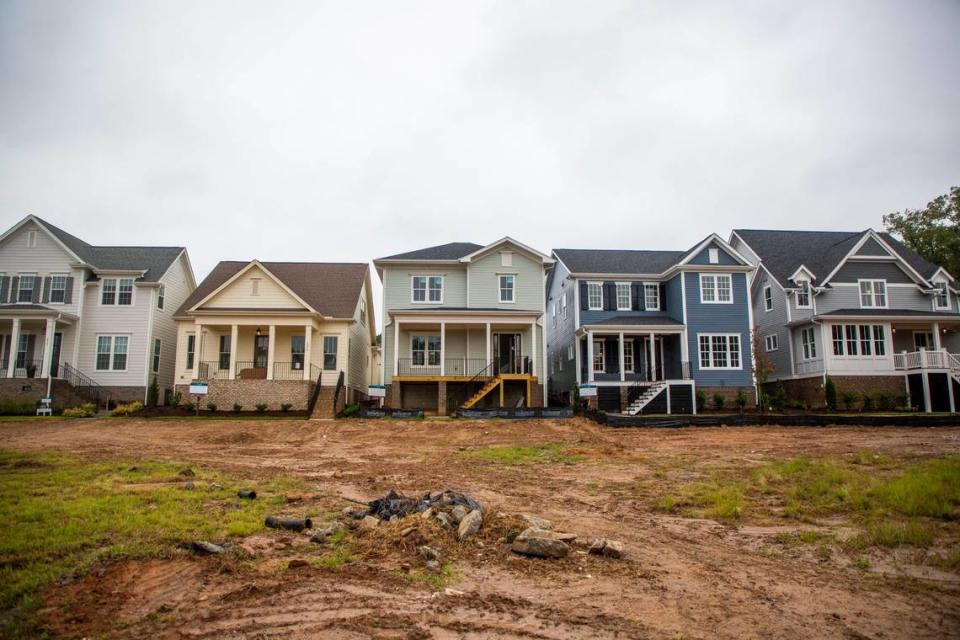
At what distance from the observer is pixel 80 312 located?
1123 inches

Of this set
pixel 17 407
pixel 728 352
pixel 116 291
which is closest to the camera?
pixel 17 407

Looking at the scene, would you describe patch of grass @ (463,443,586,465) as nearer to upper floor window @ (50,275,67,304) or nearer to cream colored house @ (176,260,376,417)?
cream colored house @ (176,260,376,417)

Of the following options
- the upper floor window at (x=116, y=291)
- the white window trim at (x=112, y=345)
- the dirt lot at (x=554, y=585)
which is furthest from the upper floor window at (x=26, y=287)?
the dirt lot at (x=554, y=585)

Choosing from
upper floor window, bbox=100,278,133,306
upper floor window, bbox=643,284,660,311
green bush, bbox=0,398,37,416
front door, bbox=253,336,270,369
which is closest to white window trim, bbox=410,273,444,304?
front door, bbox=253,336,270,369

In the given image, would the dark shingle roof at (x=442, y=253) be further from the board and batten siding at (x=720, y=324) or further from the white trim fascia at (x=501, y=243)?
the board and batten siding at (x=720, y=324)

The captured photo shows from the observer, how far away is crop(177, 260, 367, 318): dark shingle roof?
29.8m

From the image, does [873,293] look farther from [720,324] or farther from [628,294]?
[628,294]

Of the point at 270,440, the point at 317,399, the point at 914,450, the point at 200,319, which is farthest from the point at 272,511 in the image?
the point at 200,319

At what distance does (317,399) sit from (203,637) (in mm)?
22703

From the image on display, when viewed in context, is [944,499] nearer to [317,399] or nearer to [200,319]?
[317,399]

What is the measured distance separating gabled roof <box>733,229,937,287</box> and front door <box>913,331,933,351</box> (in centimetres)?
320

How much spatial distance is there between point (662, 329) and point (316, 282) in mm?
18509

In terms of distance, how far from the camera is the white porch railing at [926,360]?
2748 centimetres

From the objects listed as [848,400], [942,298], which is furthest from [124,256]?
[942,298]
